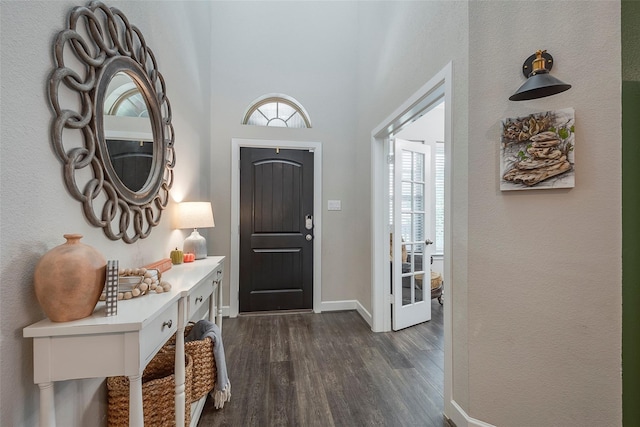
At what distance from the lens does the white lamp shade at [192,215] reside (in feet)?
7.21

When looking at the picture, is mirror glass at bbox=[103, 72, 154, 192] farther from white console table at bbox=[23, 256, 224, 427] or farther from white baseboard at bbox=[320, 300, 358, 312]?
white baseboard at bbox=[320, 300, 358, 312]

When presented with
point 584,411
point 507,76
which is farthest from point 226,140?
point 584,411

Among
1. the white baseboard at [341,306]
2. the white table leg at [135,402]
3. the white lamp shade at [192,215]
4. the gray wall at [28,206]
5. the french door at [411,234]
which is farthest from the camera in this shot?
the white baseboard at [341,306]

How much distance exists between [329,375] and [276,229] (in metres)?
1.77

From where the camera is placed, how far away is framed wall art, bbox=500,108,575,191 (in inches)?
50.4

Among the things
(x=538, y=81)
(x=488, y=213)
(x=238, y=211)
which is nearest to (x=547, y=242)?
(x=488, y=213)

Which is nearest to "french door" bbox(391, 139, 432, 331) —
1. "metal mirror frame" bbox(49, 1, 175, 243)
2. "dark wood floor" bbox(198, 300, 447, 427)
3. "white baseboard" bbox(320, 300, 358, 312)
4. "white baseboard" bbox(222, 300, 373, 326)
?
"dark wood floor" bbox(198, 300, 447, 427)

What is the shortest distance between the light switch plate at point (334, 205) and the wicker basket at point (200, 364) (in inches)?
85.2

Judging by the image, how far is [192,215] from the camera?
2230 millimetres

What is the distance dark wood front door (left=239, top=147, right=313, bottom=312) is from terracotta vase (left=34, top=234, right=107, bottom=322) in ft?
8.18

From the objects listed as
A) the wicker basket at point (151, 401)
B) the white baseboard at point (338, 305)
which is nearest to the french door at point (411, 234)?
the white baseboard at point (338, 305)

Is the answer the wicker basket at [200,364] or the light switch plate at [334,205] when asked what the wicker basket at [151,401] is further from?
the light switch plate at [334,205]

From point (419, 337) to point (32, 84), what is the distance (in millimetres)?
3102

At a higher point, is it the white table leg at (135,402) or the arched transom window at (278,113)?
the arched transom window at (278,113)
